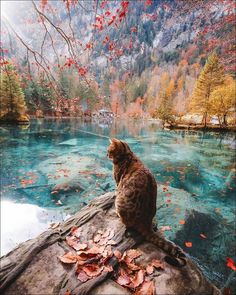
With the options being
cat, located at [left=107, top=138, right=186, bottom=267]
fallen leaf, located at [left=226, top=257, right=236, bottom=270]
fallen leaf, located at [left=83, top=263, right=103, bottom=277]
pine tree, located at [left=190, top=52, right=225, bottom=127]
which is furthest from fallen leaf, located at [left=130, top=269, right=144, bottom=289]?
pine tree, located at [left=190, top=52, right=225, bottom=127]

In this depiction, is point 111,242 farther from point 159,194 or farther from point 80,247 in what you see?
point 159,194

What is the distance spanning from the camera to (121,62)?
9544 centimetres

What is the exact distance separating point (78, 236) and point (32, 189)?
5730 mm

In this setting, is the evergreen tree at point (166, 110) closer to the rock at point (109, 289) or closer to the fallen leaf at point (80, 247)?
the fallen leaf at point (80, 247)

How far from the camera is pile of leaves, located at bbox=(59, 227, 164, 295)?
2588 mm

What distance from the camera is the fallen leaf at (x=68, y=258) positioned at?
9.28 ft

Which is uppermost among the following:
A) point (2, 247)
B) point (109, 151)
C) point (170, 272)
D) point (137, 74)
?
point (137, 74)

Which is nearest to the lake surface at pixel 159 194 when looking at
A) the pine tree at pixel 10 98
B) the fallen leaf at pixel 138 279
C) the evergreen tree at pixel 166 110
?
the fallen leaf at pixel 138 279

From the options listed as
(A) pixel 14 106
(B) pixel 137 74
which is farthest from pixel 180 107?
(B) pixel 137 74

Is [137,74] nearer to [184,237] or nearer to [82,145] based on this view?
[82,145]

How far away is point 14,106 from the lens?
30.9 metres

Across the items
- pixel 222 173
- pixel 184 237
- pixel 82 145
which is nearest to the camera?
pixel 184 237

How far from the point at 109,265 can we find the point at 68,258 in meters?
0.62

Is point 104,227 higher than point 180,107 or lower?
lower
